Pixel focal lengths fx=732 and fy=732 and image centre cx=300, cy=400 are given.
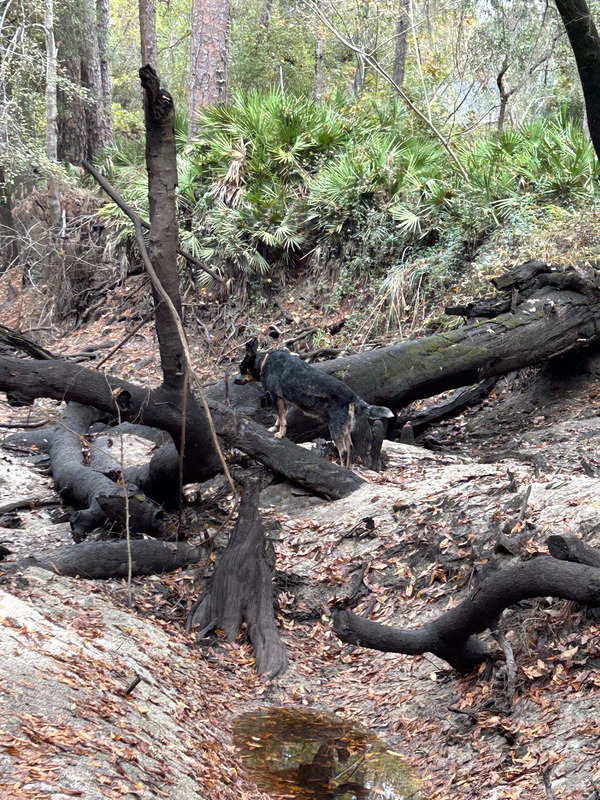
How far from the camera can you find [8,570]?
17.2 ft

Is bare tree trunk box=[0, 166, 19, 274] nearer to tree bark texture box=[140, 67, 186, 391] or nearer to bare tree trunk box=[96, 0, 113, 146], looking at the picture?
bare tree trunk box=[96, 0, 113, 146]

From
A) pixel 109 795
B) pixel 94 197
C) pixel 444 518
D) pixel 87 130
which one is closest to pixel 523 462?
pixel 444 518

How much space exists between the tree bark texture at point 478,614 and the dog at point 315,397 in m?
3.30

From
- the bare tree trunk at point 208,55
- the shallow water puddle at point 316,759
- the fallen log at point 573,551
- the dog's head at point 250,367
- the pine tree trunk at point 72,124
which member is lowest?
the shallow water puddle at point 316,759

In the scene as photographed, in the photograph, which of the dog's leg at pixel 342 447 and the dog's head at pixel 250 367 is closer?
the dog's leg at pixel 342 447

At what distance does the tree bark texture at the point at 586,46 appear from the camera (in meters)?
6.75

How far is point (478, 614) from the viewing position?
394 centimetres

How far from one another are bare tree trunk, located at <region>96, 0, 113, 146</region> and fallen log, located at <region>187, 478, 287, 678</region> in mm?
16112

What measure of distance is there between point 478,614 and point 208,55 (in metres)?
15.5

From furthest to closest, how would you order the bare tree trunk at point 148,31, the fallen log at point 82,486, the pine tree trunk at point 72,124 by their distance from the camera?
the pine tree trunk at point 72,124, the bare tree trunk at point 148,31, the fallen log at point 82,486

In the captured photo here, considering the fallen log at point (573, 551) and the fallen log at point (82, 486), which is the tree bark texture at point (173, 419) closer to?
the fallen log at point (82, 486)

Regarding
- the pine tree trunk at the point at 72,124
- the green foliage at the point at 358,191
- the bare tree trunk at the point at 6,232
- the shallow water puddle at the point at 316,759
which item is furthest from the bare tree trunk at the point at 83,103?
the shallow water puddle at the point at 316,759

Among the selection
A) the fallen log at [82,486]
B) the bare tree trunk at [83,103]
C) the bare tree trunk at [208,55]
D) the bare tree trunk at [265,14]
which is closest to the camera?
the fallen log at [82,486]

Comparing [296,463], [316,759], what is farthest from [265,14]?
[316,759]
